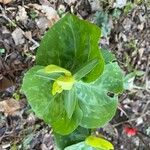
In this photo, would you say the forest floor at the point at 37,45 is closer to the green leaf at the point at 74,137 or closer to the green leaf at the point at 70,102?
the green leaf at the point at 74,137

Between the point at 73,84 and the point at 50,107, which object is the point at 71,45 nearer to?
the point at 73,84

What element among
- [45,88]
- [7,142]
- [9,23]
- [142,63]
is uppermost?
[9,23]

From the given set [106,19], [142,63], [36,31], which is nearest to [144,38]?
[142,63]

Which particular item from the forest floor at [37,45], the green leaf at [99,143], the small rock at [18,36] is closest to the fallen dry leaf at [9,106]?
the forest floor at [37,45]

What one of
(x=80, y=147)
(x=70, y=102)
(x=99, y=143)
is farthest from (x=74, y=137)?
(x=70, y=102)

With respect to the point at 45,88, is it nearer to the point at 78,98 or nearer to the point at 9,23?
the point at 78,98

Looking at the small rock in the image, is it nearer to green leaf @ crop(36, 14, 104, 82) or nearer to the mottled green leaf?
green leaf @ crop(36, 14, 104, 82)

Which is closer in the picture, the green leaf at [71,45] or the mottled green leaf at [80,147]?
the green leaf at [71,45]

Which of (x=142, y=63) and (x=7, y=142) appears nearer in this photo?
(x=7, y=142)
